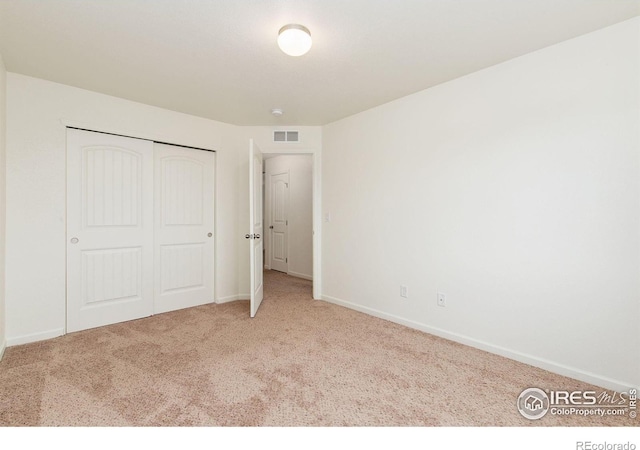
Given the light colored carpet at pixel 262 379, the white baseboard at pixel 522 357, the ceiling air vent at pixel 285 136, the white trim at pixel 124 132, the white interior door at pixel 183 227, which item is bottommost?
the light colored carpet at pixel 262 379

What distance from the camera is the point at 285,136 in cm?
395

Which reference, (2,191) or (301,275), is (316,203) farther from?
(2,191)

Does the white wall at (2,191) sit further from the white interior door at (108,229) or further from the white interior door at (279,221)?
the white interior door at (279,221)

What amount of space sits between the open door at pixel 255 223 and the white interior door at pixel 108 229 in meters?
1.13

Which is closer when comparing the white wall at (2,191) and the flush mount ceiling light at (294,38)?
the flush mount ceiling light at (294,38)

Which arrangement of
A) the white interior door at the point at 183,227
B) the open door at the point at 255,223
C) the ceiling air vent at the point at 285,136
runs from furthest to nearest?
the ceiling air vent at the point at 285,136, the white interior door at the point at 183,227, the open door at the point at 255,223

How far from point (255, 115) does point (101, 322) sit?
9.12 ft

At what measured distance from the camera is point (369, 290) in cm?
346

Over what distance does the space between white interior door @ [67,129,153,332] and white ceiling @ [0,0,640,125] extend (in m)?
0.59

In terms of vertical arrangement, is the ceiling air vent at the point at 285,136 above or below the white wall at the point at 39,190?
above

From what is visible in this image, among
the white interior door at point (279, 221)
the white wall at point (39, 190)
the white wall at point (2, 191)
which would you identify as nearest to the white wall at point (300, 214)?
the white interior door at point (279, 221)

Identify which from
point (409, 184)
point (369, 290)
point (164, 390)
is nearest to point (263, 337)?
point (164, 390)

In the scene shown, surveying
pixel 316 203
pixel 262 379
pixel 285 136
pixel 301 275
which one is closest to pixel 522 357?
pixel 262 379

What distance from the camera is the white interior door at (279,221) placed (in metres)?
5.98
